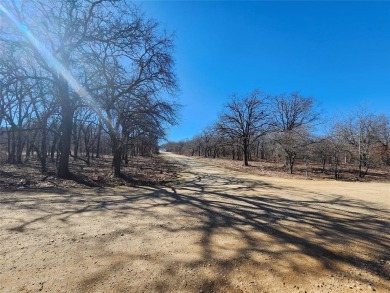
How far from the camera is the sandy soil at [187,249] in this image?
2.86m

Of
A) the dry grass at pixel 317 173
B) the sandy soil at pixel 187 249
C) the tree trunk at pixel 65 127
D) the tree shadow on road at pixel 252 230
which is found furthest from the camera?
the dry grass at pixel 317 173

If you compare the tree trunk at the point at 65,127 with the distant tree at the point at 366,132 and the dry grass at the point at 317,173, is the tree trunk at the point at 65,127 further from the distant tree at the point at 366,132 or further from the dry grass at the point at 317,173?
the distant tree at the point at 366,132

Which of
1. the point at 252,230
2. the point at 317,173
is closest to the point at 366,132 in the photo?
the point at 317,173

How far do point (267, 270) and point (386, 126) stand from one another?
47370 mm

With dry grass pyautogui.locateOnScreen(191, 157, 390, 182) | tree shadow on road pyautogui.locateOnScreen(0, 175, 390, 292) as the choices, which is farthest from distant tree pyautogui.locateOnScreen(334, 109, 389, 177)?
tree shadow on road pyautogui.locateOnScreen(0, 175, 390, 292)

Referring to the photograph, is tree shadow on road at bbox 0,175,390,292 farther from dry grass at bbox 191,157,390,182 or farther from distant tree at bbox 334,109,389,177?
distant tree at bbox 334,109,389,177

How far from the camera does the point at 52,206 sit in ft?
20.4

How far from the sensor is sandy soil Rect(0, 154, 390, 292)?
286 cm

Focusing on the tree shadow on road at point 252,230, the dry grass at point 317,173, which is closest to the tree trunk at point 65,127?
the tree shadow on road at point 252,230

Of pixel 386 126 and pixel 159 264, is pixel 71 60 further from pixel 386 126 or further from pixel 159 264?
pixel 386 126

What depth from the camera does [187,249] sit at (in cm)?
379

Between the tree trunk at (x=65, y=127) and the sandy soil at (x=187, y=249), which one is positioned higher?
the tree trunk at (x=65, y=127)

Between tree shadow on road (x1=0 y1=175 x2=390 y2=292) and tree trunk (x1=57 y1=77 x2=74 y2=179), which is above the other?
tree trunk (x1=57 y1=77 x2=74 y2=179)

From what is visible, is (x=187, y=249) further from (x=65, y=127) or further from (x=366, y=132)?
(x=366, y=132)
